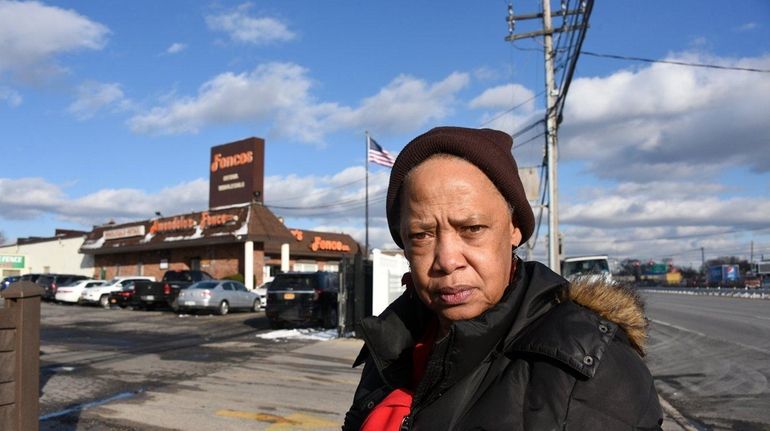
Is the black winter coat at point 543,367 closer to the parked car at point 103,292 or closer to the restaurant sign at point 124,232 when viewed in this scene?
the parked car at point 103,292

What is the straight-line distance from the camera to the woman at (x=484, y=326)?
1390 mm

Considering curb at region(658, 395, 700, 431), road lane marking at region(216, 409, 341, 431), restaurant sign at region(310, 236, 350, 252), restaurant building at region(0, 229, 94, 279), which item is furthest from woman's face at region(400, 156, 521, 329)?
restaurant building at region(0, 229, 94, 279)

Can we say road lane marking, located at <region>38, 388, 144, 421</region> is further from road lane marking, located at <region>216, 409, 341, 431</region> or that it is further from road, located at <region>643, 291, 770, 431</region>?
road, located at <region>643, 291, 770, 431</region>

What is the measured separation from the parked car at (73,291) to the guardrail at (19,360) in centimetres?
2976

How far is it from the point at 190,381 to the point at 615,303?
29.7ft

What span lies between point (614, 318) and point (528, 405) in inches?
15.0

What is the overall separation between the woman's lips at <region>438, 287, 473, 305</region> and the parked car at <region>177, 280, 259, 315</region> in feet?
77.9

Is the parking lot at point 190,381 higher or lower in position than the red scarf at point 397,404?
lower

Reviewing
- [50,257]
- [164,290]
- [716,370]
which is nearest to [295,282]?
[164,290]

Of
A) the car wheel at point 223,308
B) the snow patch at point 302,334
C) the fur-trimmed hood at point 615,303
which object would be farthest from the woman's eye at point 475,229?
the car wheel at point 223,308

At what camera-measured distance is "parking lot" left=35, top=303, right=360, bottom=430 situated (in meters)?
7.17

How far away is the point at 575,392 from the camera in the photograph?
137 centimetres

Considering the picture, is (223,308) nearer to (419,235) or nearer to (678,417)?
(678,417)

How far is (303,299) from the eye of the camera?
18656 millimetres
